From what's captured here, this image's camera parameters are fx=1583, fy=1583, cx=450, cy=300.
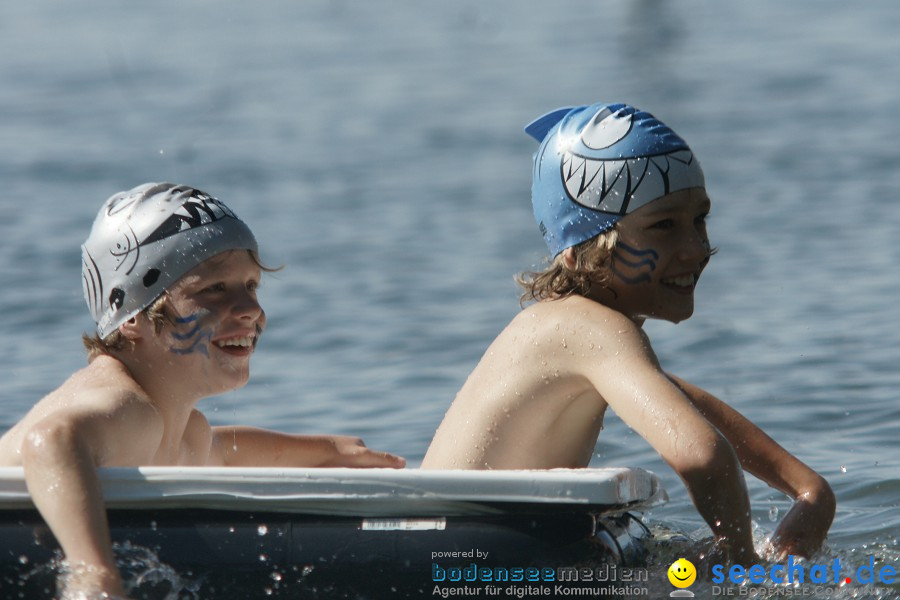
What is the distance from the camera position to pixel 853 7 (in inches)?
818

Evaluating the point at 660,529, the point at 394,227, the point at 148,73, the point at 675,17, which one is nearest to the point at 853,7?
the point at 675,17

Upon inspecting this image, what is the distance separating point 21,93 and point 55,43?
4061 mm

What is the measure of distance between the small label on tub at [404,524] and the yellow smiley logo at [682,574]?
0.61 metres

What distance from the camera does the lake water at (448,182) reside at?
22.9 feet

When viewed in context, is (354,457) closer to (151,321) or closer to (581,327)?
(151,321)

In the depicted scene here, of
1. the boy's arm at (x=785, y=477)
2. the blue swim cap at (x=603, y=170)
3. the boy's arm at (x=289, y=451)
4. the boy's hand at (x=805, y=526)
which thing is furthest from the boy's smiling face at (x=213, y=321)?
the boy's hand at (x=805, y=526)

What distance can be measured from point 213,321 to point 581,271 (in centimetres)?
96

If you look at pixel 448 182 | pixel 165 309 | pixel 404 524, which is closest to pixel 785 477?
pixel 404 524

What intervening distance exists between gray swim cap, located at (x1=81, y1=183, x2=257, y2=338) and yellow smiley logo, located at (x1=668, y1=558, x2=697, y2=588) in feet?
4.57

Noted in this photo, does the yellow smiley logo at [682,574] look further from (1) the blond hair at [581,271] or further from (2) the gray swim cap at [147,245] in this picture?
(2) the gray swim cap at [147,245]

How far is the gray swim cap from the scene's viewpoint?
4.07 m

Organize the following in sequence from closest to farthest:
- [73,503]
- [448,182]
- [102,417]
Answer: [73,503]
[102,417]
[448,182]

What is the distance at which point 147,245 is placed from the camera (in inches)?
160

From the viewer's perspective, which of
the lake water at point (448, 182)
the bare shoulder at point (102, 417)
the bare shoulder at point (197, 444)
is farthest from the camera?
the lake water at point (448, 182)
